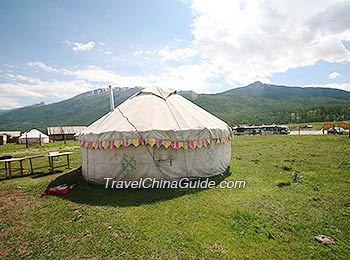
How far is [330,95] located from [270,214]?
181876mm

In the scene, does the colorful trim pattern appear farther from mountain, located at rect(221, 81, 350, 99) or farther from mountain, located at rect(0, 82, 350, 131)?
mountain, located at rect(221, 81, 350, 99)

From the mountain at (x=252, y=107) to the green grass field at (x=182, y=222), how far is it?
23108mm

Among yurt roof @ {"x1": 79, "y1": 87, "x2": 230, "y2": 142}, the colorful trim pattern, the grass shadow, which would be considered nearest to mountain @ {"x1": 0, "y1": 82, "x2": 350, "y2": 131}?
yurt roof @ {"x1": 79, "y1": 87, "x2": 230, "y2": 142}

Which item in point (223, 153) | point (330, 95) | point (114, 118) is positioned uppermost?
point (330, 95)

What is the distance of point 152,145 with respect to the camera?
6.09 meters

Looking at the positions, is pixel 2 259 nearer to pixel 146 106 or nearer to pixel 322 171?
pixel 146 106

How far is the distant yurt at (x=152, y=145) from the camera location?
6.23 meters

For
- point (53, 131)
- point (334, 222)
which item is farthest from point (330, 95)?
point (334, 222)

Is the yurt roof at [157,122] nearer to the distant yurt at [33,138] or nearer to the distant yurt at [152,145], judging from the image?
the distant yurt at [152,145]

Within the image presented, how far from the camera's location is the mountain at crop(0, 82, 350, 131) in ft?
240

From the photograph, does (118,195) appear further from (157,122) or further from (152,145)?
(157,122)

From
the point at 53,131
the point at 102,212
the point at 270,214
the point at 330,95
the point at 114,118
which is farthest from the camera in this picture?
the point at 330,95

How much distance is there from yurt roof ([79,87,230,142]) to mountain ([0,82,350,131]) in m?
20.4

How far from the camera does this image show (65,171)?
953 cm
